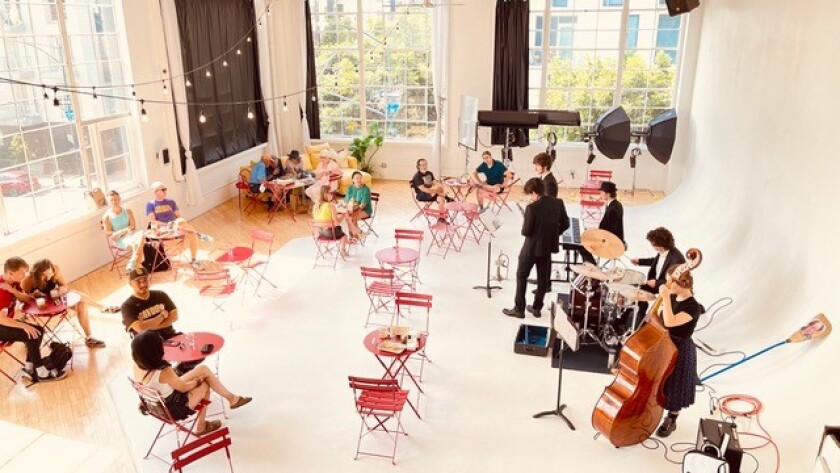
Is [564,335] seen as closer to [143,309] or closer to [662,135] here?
[143,309]

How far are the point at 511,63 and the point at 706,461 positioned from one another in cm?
1009

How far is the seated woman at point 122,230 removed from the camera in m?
9.13

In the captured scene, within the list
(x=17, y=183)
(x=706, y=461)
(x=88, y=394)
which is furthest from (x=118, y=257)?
(x=706, y=461)

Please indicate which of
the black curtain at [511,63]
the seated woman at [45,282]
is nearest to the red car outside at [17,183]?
the seated woman at [45,282]

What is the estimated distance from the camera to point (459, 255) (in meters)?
10.1

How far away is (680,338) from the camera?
5.34 metres

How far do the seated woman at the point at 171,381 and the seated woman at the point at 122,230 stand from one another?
3761 millimetres

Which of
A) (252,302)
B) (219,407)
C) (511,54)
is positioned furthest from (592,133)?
(219,407)

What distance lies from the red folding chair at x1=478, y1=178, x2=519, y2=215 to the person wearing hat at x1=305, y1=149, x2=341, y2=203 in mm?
2665

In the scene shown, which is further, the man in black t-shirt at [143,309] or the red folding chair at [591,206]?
the red folding chair at [591,206]

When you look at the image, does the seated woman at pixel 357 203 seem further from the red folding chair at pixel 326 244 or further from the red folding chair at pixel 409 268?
the red folding chair at pixel 409 268

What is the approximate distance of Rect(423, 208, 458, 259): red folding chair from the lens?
1006 centimetres

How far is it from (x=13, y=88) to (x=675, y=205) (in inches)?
400

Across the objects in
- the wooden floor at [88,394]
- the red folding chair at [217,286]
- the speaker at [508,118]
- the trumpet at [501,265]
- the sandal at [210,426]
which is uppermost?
the speaker at [508,118]
